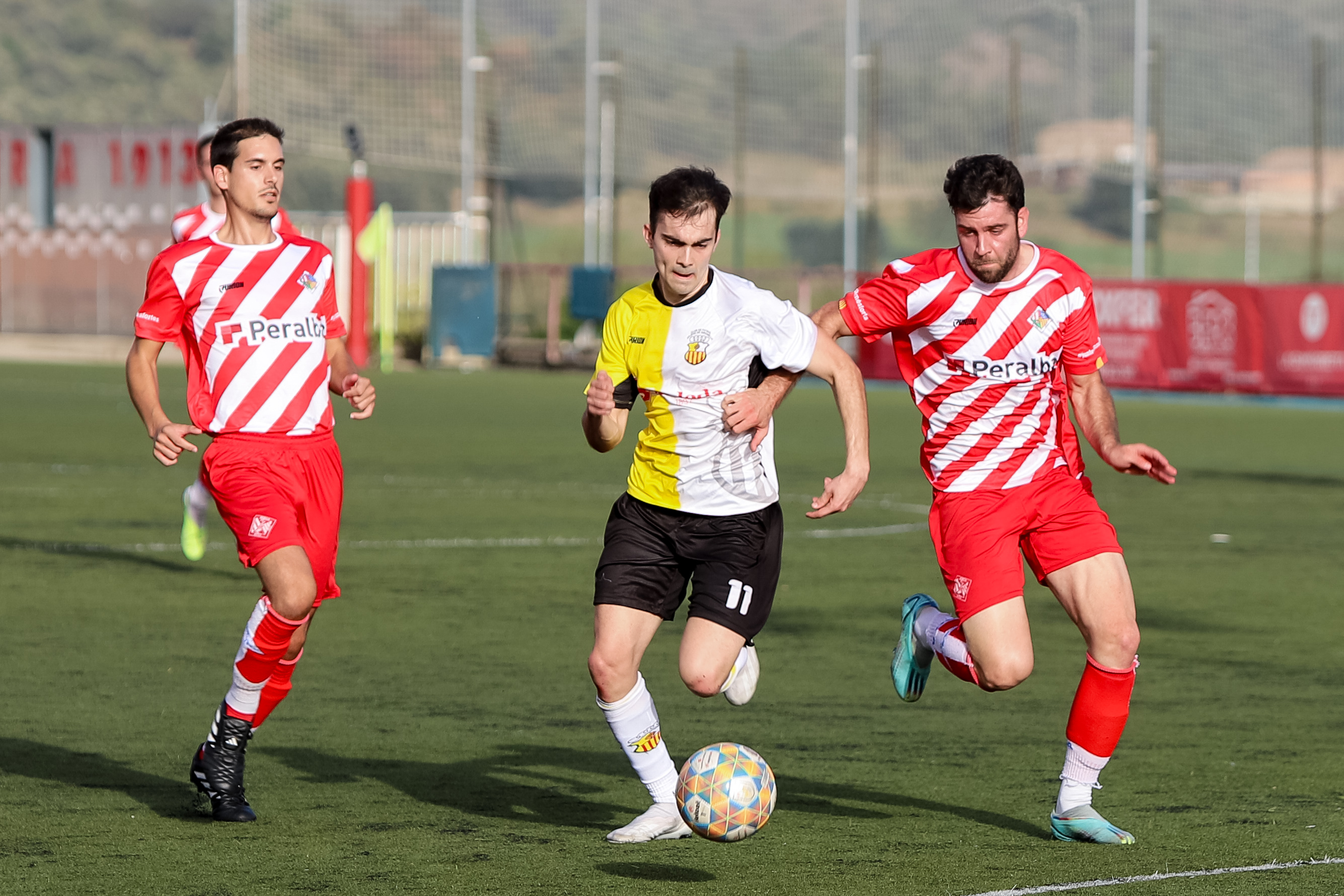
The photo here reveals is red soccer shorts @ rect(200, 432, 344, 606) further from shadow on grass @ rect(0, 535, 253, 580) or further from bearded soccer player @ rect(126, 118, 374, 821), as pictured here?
shadow on grass @ rect(0, 535, 253, 580)

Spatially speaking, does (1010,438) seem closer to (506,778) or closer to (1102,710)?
(1102,710)

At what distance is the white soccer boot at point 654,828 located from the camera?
19.7 feet

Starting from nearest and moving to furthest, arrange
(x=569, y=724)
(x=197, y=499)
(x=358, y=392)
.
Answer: (x=358, y=392) → (x=569, y=724) → (x=197, y=499)

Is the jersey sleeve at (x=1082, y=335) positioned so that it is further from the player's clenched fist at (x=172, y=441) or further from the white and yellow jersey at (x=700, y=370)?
the player's clenched fist at (x=172, y=441)

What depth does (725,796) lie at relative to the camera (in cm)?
561

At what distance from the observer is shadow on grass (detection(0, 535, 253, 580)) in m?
12.1

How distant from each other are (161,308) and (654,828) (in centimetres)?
232

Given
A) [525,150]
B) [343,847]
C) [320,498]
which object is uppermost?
[525,150]

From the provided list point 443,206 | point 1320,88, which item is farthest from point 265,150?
point 443,206

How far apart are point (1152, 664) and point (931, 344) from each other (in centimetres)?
339

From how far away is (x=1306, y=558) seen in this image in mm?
13039

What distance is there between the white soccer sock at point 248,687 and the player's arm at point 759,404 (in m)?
1.60

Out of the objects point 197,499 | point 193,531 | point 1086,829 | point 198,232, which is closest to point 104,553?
point 193,531

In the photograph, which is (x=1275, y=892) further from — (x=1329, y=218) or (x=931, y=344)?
(x=1329, y=218)
